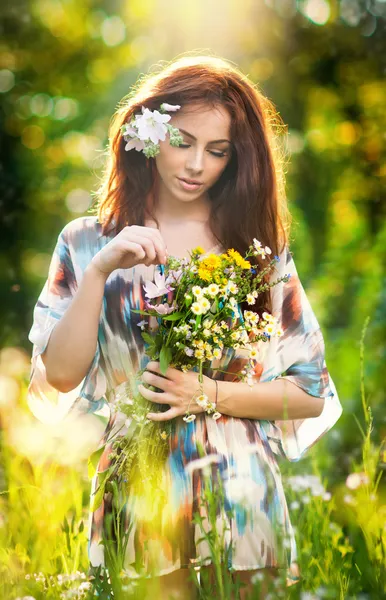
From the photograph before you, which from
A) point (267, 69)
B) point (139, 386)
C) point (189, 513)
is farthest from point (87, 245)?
point (267, 69)

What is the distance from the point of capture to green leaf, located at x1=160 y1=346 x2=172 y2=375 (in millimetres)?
1948

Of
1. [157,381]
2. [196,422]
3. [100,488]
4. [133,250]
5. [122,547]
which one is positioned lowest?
[122,547]

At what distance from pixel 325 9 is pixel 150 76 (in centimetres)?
162

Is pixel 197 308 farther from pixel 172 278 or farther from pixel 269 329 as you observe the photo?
pixel 269 329

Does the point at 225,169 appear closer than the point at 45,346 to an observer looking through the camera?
No

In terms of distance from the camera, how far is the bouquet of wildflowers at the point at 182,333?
1931 millimetres

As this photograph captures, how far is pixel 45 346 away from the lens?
2.08 m

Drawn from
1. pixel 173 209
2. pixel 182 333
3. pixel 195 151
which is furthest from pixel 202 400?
pixel 195 151

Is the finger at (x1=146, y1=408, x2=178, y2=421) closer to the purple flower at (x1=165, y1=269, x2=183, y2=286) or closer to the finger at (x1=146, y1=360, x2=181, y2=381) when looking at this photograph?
the finger at (x1=146, y1=360, x2=181, y2=381)

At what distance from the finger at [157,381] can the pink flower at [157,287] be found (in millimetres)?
217

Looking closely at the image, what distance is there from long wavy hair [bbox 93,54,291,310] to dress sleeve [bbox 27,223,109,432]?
0.17m

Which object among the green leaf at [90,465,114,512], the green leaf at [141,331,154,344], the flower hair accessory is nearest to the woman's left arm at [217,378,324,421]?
the green leaf at [141,331,154,344]

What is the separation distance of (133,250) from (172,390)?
15.7 inches

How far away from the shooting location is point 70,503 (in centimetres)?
275
